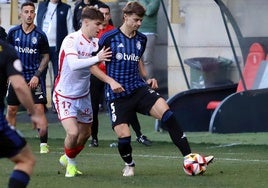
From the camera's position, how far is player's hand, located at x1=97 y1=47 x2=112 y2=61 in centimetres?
1122

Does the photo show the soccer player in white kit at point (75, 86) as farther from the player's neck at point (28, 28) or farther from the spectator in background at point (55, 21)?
the spectator in background at point (55, 21)

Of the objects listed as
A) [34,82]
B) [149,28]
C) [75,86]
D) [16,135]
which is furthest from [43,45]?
[16,135]

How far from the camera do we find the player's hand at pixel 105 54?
1122 cm

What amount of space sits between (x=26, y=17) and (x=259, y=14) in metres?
4.03

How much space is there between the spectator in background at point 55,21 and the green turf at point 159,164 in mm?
1700

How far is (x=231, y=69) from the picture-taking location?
17062 millimetres

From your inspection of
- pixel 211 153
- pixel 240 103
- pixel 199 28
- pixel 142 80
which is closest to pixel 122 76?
pixel 142 80

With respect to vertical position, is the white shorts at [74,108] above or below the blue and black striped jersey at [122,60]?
below

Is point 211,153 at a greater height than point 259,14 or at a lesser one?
lesser

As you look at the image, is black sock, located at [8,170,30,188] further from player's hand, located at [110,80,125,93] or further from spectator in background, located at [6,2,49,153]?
spectator in background, located at [6,2,49,153]

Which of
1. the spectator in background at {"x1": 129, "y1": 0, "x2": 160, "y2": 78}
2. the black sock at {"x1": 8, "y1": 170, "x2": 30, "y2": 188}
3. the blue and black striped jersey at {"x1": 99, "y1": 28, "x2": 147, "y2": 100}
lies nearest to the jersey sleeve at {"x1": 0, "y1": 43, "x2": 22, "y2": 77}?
the black sock at {"x1": 8, "y1": 170, "x2": 30, "y2": 188}

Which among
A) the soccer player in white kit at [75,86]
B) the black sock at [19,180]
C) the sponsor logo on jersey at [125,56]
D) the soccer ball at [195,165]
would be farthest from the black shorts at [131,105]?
the black sock at [19,180]

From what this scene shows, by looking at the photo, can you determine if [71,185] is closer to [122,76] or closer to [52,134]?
[122,76]

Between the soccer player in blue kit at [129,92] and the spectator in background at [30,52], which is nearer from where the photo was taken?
the soccer player in blue kit at [129,92]
